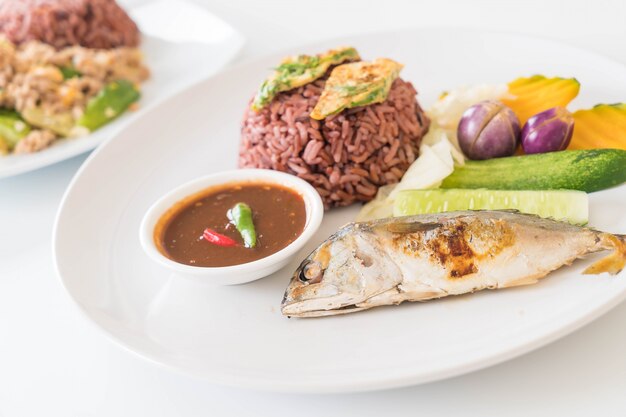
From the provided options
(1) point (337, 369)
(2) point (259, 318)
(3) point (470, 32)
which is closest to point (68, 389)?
(2) point (259, 318)

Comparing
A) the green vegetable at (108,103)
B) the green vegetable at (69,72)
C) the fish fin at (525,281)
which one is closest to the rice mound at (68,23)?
the green vegetable at (69,72)

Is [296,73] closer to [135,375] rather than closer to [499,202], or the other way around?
[499,202]

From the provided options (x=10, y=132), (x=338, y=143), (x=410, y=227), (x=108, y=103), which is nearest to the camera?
(x=410, y=227)

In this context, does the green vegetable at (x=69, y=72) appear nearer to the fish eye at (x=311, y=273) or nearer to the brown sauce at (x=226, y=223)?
the brown sauce at (x=226, y=223)

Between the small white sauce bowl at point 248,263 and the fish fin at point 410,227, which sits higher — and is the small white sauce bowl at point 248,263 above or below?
below

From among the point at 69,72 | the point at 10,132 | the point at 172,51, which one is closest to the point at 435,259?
the point at 10,132

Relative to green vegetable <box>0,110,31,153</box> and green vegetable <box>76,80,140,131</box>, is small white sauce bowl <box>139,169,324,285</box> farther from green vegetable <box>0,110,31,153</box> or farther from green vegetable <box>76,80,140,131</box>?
green vegetable <box>0,110,31,153</box>

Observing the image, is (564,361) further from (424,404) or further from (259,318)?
(259,318)
